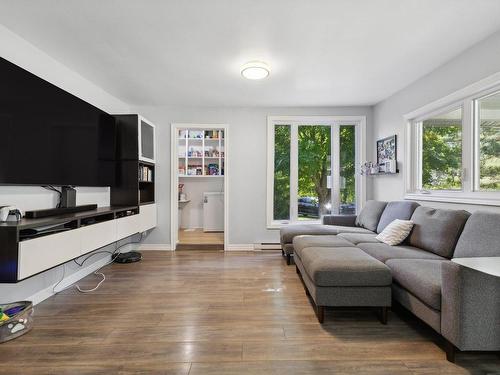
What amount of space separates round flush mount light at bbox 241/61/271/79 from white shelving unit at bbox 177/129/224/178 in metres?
2.70

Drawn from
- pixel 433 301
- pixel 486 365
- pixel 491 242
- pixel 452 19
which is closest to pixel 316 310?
pixel 433 301

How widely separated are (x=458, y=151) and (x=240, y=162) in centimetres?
285

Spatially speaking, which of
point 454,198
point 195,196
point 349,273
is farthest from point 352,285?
point 195,196

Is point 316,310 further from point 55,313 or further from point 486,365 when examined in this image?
point 55,313

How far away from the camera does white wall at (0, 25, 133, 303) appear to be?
7.04ft

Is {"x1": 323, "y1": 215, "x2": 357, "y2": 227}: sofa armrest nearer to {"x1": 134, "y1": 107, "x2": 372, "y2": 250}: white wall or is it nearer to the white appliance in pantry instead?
{"x1": 134, "y1": 107, "x2": 372, "y2": 250}: white wall

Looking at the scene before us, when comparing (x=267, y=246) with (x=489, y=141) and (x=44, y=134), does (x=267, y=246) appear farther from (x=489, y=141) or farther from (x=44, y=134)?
(x=44, y=134)

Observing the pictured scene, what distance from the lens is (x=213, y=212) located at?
575 cm

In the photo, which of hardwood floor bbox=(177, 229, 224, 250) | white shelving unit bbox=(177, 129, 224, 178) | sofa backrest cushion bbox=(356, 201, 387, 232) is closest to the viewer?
sofa backrest cushion bbox=(356, 201, 387, 232)

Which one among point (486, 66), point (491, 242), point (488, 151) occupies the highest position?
point (486, 66)

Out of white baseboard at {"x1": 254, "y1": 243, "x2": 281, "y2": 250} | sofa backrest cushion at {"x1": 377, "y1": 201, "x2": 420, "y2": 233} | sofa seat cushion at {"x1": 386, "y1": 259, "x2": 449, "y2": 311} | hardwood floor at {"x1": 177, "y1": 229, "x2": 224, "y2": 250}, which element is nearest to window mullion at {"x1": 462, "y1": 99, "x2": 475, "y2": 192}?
sofa backrest cushion at {"x1": 377, "y1": 201, "x2": 420, "y2": 233}

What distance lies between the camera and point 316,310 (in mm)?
2154

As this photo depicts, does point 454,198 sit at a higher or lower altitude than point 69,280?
higher

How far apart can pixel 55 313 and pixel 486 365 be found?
3.12m
